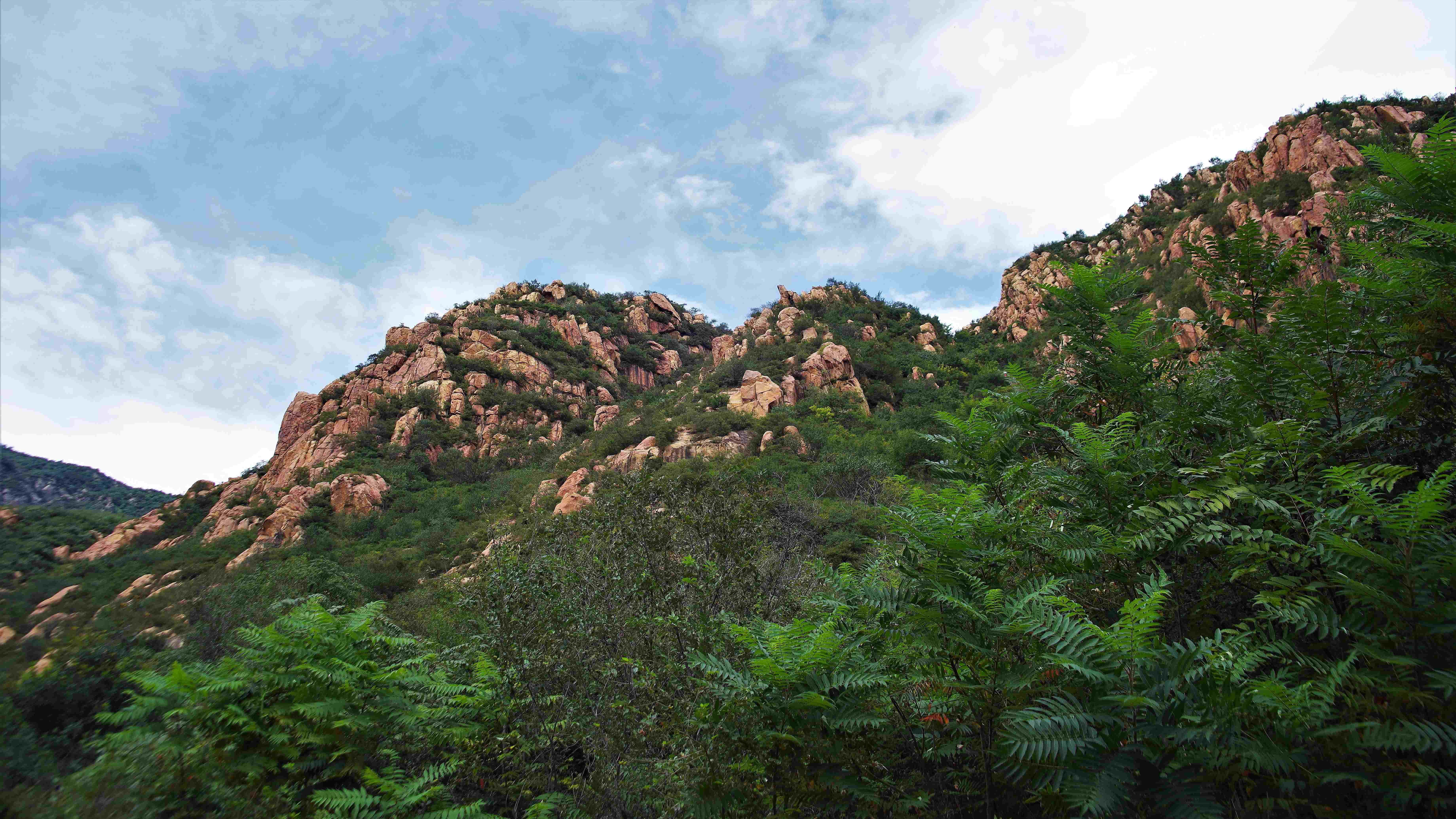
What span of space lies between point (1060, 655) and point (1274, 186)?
32.1 m

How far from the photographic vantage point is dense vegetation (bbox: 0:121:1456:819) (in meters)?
2.09

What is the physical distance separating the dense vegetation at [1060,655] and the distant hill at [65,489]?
53026 millimetres

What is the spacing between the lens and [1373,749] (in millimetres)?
1963

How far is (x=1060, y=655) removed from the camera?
2293mm

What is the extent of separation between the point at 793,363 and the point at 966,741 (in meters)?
37.7

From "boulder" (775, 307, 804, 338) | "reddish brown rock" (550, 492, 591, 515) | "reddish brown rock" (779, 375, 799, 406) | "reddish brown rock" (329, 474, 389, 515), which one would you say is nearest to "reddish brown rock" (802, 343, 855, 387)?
"reddish brown rock" (779, 375, 799, 406)

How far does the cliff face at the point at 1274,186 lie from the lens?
2003 centimetres

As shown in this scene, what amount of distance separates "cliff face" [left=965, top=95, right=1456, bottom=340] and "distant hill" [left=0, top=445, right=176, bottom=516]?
2391 inches

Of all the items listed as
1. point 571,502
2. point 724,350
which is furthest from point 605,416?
point 571,502

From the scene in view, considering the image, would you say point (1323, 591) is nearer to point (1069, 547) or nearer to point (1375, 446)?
point (1069, 547)

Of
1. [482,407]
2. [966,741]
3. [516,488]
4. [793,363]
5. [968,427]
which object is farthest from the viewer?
[482,407]

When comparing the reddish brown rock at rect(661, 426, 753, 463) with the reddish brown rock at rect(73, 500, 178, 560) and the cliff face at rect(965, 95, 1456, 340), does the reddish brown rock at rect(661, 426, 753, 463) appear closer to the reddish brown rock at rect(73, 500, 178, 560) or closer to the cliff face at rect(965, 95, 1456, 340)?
the cliff face at rect(965, 95, 1456, 340)

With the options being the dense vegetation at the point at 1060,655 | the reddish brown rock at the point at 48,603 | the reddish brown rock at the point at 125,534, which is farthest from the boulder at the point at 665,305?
the dense vegetation at the point at 1060,655

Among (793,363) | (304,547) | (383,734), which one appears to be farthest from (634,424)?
(383,734)
